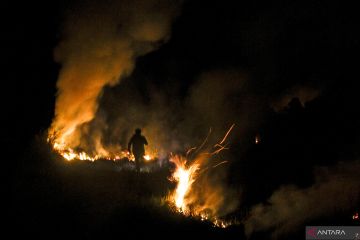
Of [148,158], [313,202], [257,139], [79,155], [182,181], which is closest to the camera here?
[182,181]

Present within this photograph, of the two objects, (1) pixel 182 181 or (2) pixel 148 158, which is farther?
(2) pixel 148 158

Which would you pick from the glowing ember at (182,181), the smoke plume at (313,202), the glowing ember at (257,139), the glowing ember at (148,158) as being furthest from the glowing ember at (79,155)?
the glowing ember at (257,139)

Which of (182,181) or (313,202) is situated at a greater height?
(313,202)

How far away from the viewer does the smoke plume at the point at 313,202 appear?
44.8 ft

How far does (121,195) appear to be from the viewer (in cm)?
1122

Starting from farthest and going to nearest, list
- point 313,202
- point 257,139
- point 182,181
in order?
point 257,139
point 313,202
point 182,181

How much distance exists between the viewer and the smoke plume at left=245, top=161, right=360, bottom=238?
13670 mm

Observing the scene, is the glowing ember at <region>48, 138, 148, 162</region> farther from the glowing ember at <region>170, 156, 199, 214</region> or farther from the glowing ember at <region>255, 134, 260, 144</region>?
the glowing ember at <region>255, 134, 260, 144</region>

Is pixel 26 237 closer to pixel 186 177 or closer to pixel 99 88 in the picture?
pixel 186 177

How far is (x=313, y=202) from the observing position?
559 inches

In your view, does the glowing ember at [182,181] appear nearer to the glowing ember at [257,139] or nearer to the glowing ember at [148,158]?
the glowing ember at [148,158]

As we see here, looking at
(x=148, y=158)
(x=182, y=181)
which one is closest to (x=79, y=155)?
(x=148, y=158)

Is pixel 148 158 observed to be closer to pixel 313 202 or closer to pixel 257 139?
pixel 313 202

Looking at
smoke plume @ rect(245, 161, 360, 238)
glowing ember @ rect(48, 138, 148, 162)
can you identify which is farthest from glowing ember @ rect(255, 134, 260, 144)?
glowing ember @ rect(48, 138, 148, 162)
